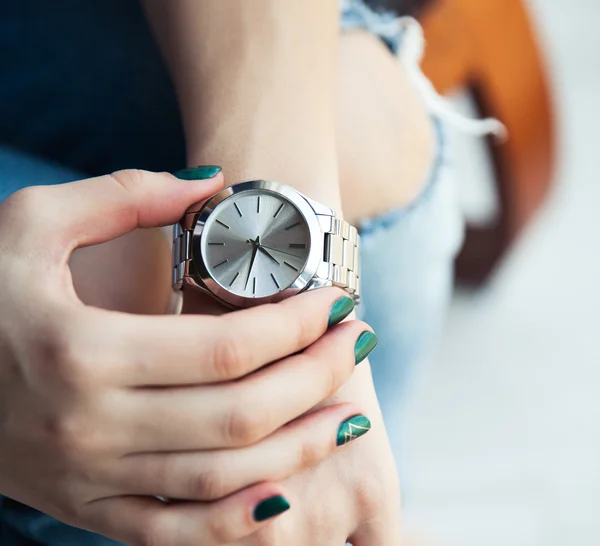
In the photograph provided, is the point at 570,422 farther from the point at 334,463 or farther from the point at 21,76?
the point at 21,76

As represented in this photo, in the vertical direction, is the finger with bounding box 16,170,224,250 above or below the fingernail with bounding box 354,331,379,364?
above

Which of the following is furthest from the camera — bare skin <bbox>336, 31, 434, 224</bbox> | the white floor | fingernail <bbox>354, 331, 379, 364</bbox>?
the white floor

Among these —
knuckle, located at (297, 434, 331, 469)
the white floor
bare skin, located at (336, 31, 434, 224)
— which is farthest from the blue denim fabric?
the white floor

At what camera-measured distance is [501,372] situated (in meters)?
1.47

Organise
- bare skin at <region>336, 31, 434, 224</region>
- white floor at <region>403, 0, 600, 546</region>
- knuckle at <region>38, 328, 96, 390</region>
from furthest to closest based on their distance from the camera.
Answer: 1. white floor at <region>403, 0, 600, 546</region>
2. bare skin at <region>336, 31, 434, 224</region>
3. knuckle at <region>38, 328, 96, 390</region>

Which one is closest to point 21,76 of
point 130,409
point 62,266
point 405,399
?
point 62,266

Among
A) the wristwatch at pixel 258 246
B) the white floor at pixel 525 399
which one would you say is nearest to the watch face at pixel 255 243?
the wristwatch at pixel 258 246

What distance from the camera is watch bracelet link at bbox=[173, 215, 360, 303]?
0.59m

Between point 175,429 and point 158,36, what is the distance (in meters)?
0.41

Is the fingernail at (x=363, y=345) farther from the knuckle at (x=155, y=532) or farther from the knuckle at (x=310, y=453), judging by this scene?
the knuckle at (x=155, y=532)

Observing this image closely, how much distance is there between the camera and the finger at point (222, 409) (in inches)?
18.6

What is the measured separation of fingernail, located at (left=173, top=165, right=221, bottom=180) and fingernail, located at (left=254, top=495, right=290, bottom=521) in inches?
10.8

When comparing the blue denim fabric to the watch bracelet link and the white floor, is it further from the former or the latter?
the white floor

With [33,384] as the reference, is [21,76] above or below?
above
